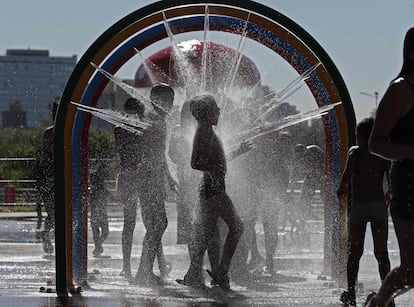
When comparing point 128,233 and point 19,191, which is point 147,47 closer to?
point 128,233

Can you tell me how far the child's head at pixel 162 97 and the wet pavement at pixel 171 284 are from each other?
55.0 inches

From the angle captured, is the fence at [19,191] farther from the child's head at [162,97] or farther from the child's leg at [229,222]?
the child's leg at [229,222]

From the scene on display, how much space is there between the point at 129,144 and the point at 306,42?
1778mm

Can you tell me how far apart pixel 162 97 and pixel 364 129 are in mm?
2247

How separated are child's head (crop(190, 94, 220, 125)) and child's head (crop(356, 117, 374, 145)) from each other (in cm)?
138

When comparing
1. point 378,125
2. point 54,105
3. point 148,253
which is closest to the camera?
point 378,125

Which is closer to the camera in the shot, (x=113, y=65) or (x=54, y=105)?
(x=113, y=65)

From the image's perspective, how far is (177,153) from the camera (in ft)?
30.2

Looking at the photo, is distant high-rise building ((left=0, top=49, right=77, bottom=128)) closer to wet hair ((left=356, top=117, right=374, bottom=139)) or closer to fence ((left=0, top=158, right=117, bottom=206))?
fence ((left=0, top=158, right=117, bottom=206))

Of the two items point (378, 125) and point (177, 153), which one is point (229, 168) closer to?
point (177, 153)

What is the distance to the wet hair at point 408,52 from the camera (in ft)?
18.3

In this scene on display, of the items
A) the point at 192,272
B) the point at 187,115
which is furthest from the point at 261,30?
the point at 192,272

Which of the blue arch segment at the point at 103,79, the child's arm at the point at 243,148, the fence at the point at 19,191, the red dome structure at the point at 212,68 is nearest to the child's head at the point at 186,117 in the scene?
the red dome structure at the point at 212,68

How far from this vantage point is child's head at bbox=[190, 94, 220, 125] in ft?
27.7
